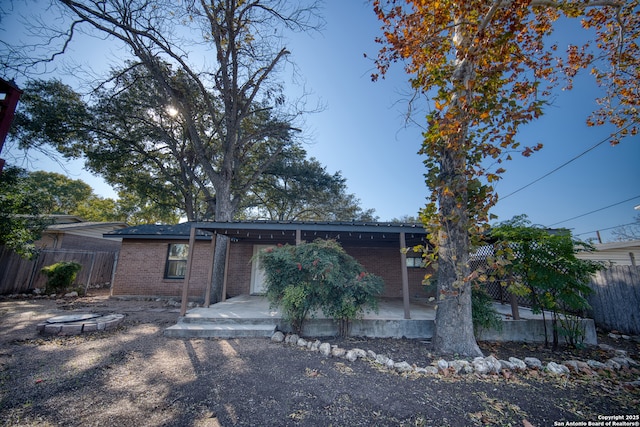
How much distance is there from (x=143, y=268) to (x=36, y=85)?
7966mm

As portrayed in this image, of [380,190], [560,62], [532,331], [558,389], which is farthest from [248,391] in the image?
[380,190]

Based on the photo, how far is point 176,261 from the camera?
1007 centimetres

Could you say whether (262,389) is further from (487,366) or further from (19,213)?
(19,213)

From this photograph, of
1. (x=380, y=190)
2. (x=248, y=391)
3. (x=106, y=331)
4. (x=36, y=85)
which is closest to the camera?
(x=248, y=391)

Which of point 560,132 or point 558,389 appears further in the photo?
point 560,132

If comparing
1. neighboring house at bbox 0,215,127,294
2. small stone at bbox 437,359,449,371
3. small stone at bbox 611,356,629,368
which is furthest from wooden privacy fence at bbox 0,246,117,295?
small stone at bbox 611,356,629,368

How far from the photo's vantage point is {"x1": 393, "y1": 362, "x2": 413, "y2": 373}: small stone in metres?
3.72

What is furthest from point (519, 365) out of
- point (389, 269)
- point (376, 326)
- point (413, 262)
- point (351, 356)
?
point (413, 262)

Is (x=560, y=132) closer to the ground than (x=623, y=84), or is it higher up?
higher up

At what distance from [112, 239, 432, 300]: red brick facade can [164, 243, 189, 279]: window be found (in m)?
0.16

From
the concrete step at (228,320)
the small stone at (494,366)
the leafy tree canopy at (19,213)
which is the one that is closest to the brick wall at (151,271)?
the leafy tree canopy at (19,213)

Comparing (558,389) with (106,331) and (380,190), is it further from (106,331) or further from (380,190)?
(380,190)

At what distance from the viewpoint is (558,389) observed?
125 inches

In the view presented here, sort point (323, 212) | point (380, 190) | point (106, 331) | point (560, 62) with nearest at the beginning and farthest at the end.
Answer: point (106, 331)
point (560, 62)
point (380, 190)
point (323, 212)
